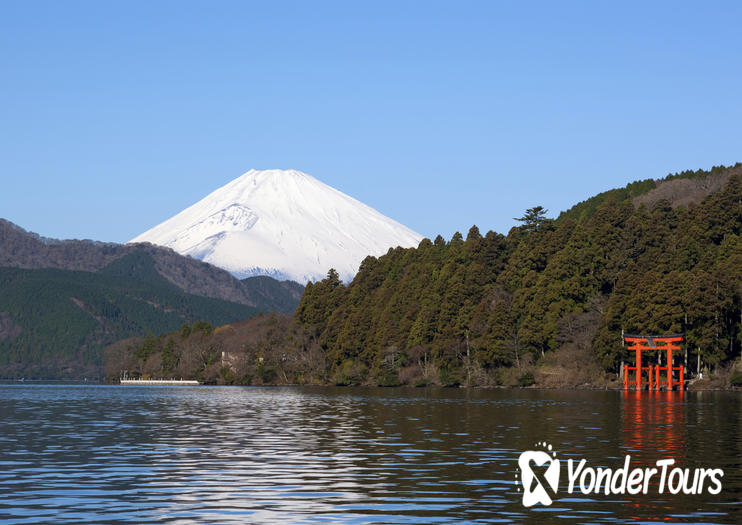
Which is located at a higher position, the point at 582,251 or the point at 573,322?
the point at 582,251

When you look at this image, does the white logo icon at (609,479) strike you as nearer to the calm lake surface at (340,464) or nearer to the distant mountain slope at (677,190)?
the calm lake surface at (340,464)

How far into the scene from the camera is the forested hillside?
10131 cm

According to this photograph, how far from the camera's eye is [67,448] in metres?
34.1

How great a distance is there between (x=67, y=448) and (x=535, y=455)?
49.2ft

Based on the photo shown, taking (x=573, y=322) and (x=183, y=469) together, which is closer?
(x=183, y=469)

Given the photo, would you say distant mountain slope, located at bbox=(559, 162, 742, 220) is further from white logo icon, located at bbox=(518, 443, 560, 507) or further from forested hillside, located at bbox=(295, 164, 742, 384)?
white logo icon, located at bbox=(518, 443, 560, 507)

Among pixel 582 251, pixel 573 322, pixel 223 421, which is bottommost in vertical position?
pixel 223 421

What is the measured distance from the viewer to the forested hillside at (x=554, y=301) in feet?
332

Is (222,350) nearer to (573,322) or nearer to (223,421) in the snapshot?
(573,322)

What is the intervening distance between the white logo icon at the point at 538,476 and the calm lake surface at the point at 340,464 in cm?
28

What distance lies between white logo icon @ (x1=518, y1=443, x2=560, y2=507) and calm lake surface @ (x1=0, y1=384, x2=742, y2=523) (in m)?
0.28

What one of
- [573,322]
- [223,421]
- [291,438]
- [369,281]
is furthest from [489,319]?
[291,438]

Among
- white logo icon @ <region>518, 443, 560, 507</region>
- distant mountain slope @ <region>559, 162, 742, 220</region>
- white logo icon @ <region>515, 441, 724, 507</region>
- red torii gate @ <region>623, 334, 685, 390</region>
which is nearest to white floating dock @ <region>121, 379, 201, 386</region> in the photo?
distant mountain slope @ <region>559, 162, 742, 220</region>

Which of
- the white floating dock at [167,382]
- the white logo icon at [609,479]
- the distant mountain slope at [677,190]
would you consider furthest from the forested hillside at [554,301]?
the white logo icon at [609,479]
